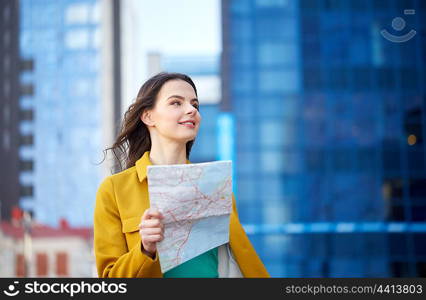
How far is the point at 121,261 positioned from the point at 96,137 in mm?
20441

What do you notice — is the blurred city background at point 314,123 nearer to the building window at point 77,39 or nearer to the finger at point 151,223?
the building window at point 77,39

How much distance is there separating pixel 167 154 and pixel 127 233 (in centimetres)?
33

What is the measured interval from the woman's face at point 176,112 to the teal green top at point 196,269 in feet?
1.40

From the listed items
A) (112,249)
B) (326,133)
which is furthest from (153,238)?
(326,133)

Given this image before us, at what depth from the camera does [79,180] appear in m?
21.6

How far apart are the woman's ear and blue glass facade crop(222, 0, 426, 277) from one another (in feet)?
53.5

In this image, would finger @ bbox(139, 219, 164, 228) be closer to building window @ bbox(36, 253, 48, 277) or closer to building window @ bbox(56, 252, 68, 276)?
building window @ bbox(36, 253, 48, 277)

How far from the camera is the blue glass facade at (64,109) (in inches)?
839

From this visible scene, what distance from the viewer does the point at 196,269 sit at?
79.8 inches

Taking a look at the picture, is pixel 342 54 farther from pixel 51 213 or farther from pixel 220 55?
pixel 51 213

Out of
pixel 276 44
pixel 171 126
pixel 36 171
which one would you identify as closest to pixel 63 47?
pixel 36 171

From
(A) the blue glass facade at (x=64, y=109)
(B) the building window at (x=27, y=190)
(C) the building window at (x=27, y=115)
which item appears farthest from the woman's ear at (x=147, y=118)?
(B) the building window at (x=27, y=190)

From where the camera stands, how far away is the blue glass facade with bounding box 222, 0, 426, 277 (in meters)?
18.3

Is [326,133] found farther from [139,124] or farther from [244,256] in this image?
[244,256]
